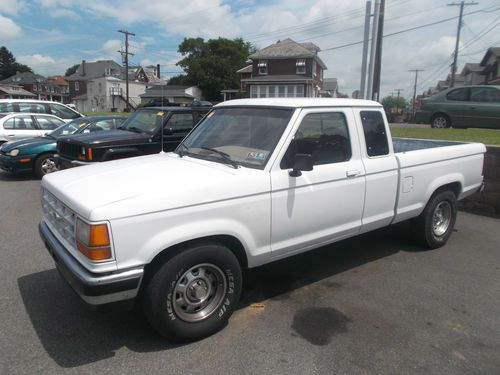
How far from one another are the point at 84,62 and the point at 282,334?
3988 inches

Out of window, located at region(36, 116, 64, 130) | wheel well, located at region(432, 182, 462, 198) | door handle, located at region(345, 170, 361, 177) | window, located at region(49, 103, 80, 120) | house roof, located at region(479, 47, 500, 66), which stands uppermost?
house roof, located at region(479, 47, 500, 66)

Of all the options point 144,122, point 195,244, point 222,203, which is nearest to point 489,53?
point 144,122

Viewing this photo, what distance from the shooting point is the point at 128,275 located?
8.78 ft

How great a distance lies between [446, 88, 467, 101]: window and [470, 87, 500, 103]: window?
0.20 metres

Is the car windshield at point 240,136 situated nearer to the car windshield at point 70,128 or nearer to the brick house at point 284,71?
the car windshield at point 70,128

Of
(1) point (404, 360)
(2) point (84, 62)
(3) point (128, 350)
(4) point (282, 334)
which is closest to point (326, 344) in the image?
(4) point (282, 334)

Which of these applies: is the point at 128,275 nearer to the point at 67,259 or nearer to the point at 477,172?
the point at 67,259

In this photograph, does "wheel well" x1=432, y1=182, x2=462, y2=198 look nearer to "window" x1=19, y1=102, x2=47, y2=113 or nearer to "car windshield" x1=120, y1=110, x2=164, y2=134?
"car windshield" x1=120, y1=110, x2=164, y2=134

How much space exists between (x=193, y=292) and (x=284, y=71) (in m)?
47.2

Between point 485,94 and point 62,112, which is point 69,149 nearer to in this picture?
point 62,112

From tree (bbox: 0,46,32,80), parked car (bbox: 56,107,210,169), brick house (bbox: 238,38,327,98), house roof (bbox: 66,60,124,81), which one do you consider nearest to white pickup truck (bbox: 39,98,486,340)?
parked car (bbox: 56,107,210,169)

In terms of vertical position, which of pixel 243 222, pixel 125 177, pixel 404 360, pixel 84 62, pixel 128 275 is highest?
pixel 84 62

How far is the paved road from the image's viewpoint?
112 inches

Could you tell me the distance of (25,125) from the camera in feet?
38.9
